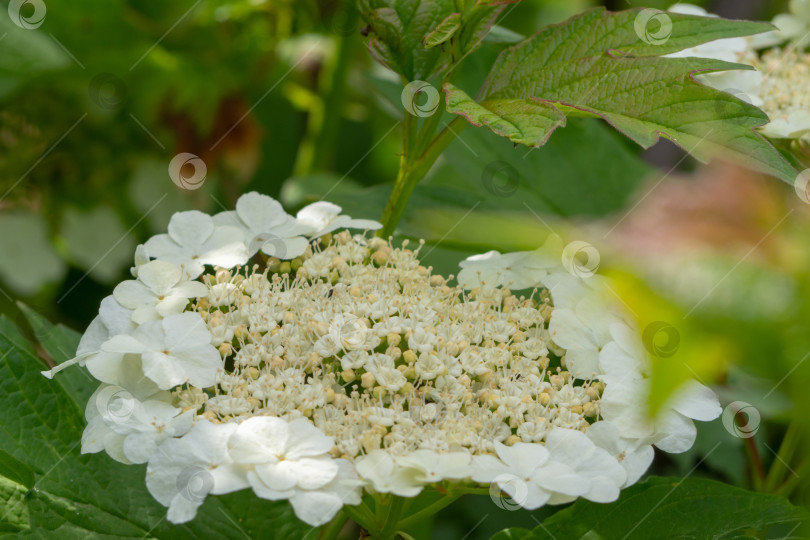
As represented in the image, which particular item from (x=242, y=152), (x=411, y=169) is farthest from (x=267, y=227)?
(x=242, y=152)

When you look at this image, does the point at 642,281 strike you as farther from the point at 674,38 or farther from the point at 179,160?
the point at 179,160

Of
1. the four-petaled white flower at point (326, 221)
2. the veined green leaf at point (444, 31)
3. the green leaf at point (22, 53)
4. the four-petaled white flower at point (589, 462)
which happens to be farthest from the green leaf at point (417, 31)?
the green leaf at point (22, 53)

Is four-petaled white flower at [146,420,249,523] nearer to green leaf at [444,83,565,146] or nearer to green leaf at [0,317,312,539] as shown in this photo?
green leaf at [0,317,312,539]

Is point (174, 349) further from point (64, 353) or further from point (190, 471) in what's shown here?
point (64, 353)

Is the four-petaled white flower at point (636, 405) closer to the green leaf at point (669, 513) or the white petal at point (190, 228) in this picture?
the green leaf at point (669, 513)

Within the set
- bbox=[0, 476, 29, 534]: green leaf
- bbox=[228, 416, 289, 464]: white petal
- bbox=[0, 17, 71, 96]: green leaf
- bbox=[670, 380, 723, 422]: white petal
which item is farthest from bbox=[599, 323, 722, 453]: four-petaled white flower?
bbox=[0, 17, 71, 96]: green leaf


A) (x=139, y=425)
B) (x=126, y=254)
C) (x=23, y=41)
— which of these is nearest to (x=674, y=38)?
(x=139, y=425)
